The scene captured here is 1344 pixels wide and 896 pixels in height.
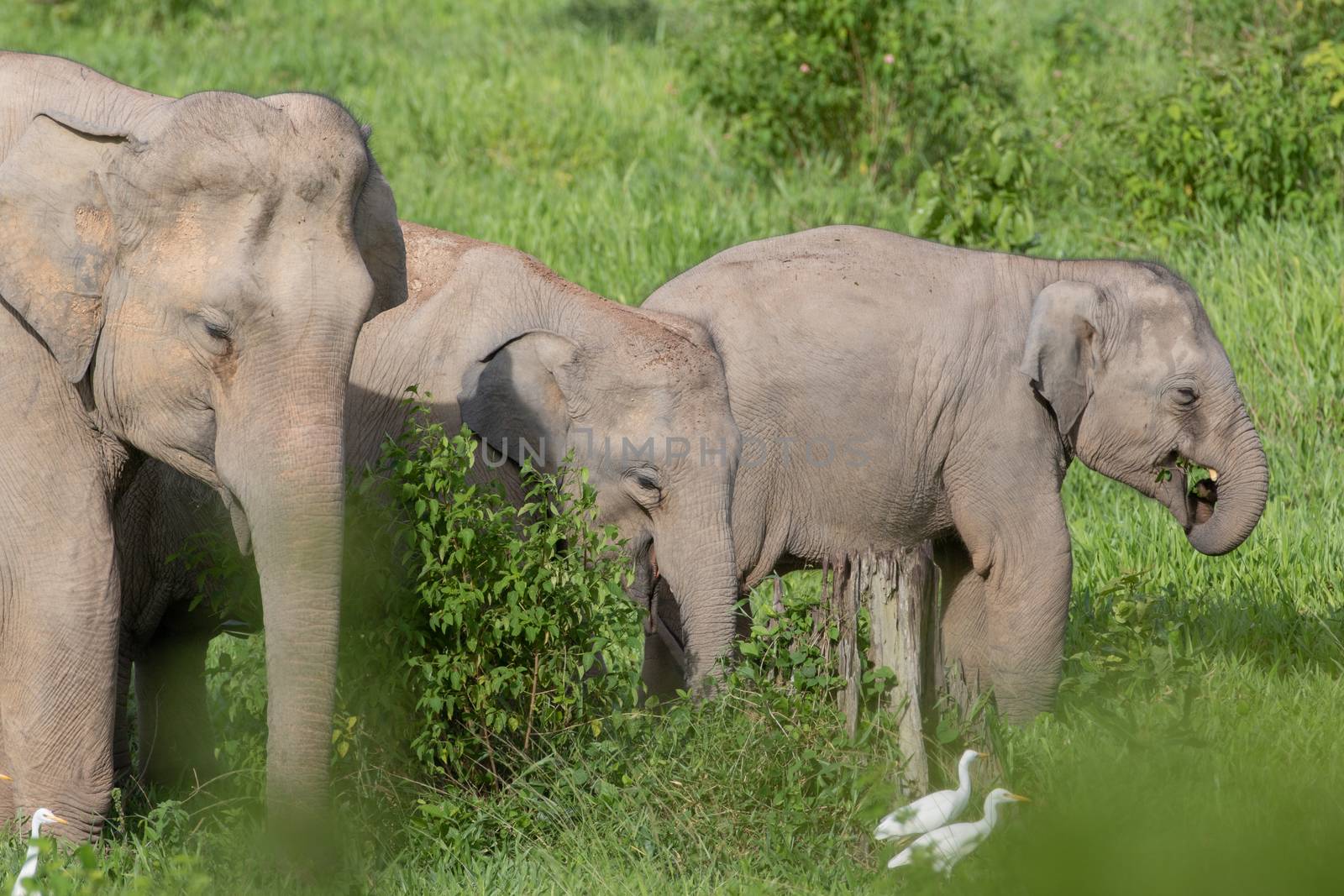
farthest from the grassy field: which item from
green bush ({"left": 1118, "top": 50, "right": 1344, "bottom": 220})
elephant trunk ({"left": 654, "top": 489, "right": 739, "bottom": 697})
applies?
elephant trunk ({"left": 654, "top": 489, "right": 739, "bottom": 697})

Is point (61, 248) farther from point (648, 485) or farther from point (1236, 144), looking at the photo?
point (1236, 144)

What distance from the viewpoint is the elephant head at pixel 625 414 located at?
4812 mm

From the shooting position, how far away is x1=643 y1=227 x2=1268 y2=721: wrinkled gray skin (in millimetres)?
5398

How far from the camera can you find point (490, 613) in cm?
427

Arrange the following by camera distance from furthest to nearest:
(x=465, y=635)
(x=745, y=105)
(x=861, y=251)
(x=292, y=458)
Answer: (x=745, y=105) → (x=861, y=251) → (x=465, y=635) → (x=292, y=458)

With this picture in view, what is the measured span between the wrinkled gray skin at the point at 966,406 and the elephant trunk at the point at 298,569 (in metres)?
2.11

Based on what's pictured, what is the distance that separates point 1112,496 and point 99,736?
4.77 m

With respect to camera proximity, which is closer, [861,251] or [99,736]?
[99,736]

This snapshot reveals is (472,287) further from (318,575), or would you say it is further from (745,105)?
(745,105)

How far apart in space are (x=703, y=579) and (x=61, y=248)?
6.45 feet

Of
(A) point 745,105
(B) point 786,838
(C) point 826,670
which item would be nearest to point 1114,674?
(C) point 826,670

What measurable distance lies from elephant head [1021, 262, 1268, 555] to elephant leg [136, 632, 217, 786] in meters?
2.79

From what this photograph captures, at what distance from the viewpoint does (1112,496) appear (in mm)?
7410

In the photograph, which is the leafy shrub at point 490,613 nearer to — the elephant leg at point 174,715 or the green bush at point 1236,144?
the elephant leg at point 174,715
